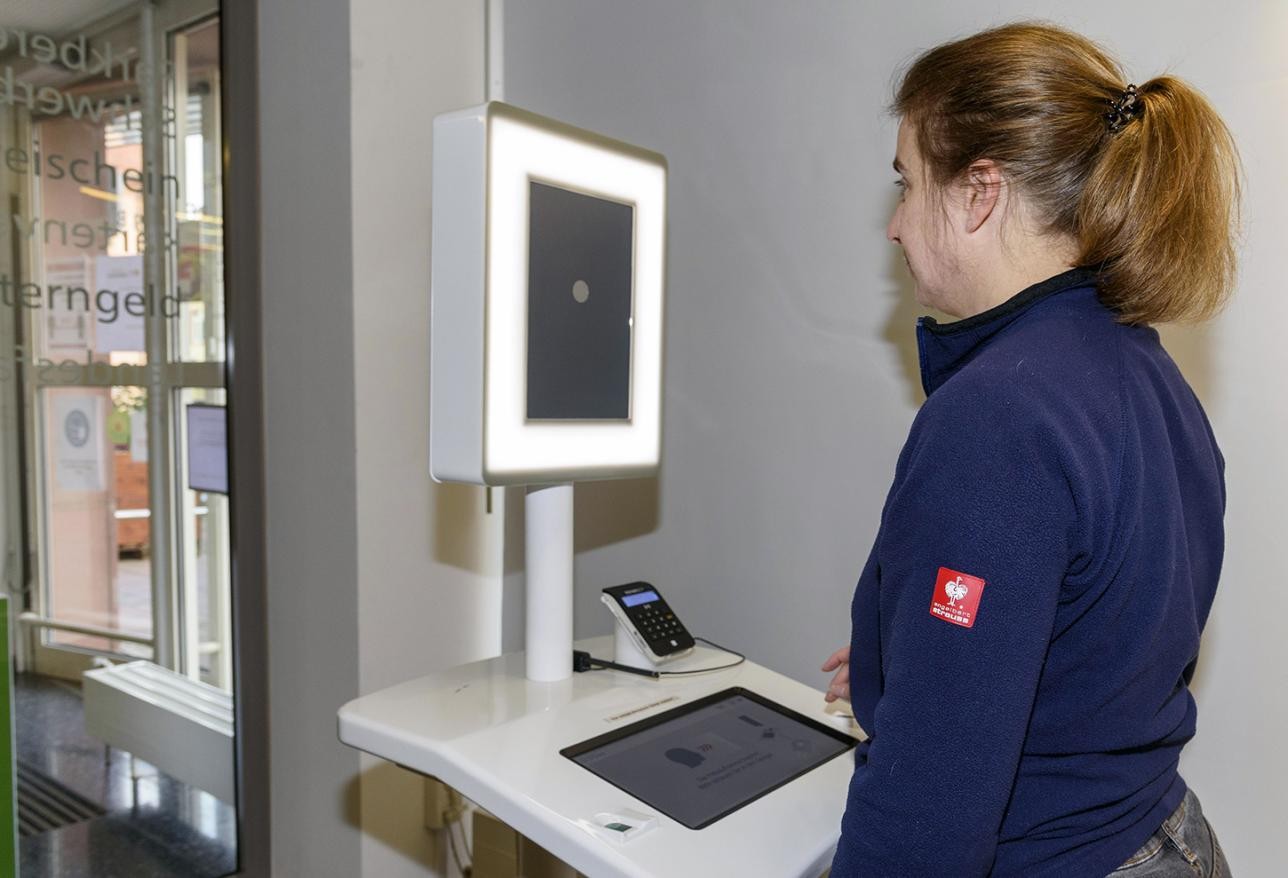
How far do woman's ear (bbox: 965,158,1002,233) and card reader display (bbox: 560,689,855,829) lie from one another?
67 cm

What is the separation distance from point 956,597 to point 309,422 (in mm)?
1514

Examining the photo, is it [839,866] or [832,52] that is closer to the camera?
[839,866]

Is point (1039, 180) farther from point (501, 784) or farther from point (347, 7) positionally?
point (347, 7)

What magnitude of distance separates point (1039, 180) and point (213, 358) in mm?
1688

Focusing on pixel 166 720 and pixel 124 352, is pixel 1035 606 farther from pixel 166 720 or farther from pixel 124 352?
pixel 166 720

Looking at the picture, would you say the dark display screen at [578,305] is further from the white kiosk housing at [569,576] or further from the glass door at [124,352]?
the glass door at [124,352]

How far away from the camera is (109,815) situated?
196 centimetres

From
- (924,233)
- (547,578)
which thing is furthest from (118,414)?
(924,233)

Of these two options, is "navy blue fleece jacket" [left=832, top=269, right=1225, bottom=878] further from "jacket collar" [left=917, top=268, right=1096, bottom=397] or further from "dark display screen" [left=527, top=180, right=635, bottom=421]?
"dark display screen" [left=527, top=180, right=635, bottom=421]

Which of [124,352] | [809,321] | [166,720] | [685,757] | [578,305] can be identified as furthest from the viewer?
[166,720]

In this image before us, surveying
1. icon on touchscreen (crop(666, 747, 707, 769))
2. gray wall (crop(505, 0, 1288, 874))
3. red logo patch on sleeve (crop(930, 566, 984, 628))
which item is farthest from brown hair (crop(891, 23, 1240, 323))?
icon on touchscreen (crop(666, 747, 707, 769))

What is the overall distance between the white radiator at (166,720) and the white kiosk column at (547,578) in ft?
3.32

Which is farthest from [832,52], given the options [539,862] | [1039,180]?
[539,862]

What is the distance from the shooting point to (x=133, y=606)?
77.3 inches
